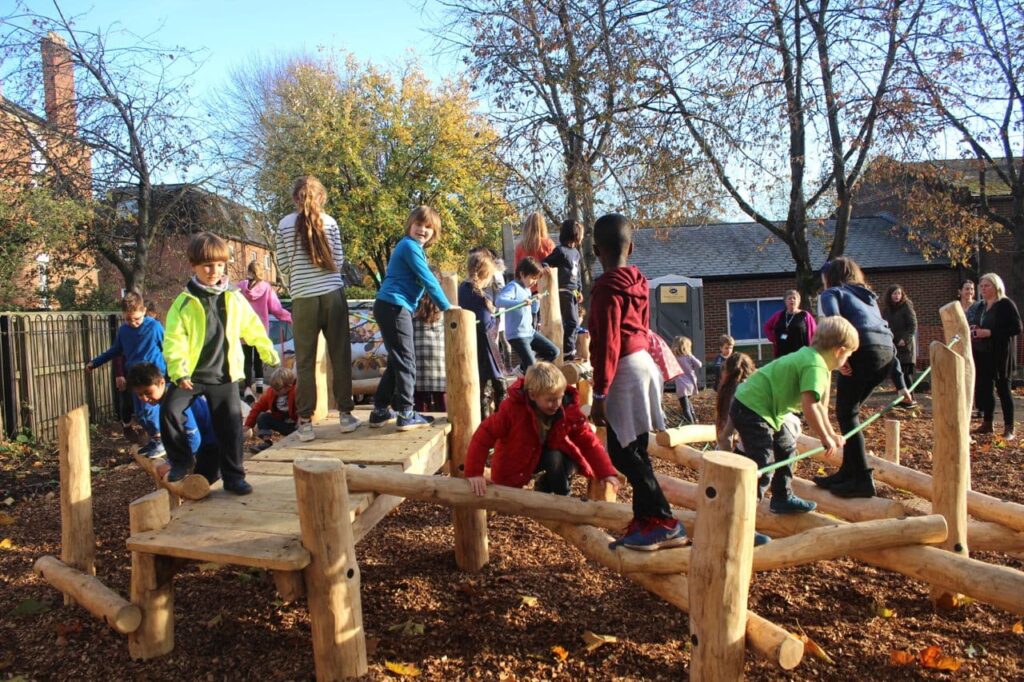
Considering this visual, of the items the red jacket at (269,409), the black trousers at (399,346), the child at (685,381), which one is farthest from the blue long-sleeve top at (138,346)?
the child at (685,381)

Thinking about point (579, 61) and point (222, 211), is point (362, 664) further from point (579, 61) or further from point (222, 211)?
point (222, 211)

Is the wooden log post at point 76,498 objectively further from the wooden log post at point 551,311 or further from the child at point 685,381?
the child at point 685,381

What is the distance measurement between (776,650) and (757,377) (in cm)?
191

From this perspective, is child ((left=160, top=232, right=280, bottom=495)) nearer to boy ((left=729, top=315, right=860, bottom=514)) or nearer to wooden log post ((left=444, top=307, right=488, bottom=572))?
wooden log post ((left=444, top=307, right=488, bottom=572))

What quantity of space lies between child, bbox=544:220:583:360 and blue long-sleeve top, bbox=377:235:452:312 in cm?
291

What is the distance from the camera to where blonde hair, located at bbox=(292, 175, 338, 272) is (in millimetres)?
5008

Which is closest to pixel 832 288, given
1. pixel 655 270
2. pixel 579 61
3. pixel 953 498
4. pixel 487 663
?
pixel 953 498

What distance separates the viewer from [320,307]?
517 cm

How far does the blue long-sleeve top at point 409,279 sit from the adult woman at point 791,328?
6028 mm

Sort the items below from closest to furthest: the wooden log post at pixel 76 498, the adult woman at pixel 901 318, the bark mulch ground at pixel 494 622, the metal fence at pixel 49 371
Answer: the bark mulch ground at pixel 494 622, the wooden log post at pixel 76 498, the metal fence at pixel 49 371, the adult woman at pixel 901 318

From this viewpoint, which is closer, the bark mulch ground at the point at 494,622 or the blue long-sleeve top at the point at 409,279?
the bark mulch ground at the point at 494,622

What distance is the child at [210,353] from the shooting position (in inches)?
165

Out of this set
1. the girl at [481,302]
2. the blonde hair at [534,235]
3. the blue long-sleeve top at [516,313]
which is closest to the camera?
the girl at [481,302]

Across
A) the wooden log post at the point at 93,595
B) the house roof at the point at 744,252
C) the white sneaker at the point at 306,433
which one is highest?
the house roof at the point at 744,252
